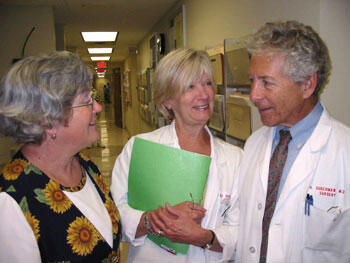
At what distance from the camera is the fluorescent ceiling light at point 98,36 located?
7.71m

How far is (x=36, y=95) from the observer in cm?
108

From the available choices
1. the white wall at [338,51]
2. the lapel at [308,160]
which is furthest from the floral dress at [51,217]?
the white wall at [338,51]

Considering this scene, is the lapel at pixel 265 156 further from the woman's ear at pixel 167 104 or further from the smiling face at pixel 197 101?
the woman's ear at pixel 167 104

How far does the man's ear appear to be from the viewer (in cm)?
138

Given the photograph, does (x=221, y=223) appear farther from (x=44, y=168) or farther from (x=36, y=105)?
(x=36, y=105)

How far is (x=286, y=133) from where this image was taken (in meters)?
1.47

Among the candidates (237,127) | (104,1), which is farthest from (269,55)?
(104,1)

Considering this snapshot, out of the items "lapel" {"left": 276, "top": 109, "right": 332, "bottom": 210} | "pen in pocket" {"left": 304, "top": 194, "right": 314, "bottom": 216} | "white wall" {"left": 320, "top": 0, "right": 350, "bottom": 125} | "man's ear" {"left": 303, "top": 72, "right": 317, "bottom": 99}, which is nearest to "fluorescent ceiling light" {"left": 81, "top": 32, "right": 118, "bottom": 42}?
"white wall" {"left": 320, "top": 0, "right": 350, "bottom": 125}

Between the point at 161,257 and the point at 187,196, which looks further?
the point at 161,257

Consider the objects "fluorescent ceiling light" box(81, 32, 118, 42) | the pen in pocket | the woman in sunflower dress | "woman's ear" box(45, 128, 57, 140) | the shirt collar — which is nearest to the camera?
the woman in sunflower dress

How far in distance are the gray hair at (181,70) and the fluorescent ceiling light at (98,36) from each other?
6556 mm

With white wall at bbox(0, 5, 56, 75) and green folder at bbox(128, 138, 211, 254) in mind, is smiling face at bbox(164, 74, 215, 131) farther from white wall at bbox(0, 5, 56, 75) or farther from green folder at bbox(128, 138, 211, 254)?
white wall at bbox(0, 5, 56, 75)

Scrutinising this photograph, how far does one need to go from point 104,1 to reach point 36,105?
4.22m

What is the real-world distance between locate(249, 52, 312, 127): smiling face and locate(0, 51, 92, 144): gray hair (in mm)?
765
